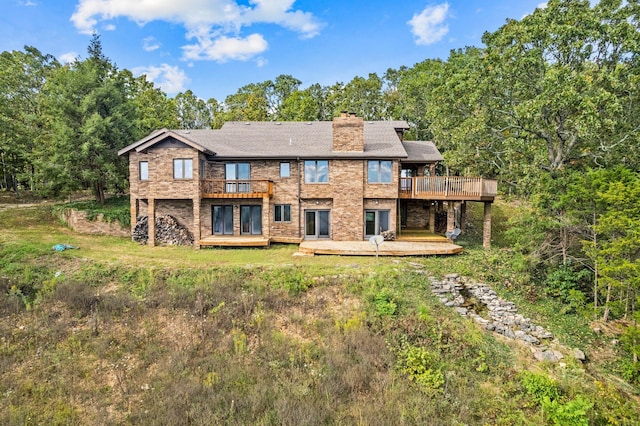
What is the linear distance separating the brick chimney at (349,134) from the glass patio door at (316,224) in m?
3.74

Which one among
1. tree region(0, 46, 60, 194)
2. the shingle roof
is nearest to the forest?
tree region(0, 46, 60, 194)

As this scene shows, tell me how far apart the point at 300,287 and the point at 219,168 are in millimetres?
9608

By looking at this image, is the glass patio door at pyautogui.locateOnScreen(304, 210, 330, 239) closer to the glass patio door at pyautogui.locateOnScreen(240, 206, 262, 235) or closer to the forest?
the glass patio door at pyautogui.locateOnScreen(240, 206, 262, 235)

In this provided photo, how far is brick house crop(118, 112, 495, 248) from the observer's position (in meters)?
17.0

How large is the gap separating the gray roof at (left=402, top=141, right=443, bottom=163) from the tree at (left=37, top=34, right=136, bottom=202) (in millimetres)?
19088

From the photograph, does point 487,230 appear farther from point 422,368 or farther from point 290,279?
point 290,279

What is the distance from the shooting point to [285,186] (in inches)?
709

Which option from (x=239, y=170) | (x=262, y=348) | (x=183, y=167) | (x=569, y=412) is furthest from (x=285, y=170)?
(x=569, y=412)

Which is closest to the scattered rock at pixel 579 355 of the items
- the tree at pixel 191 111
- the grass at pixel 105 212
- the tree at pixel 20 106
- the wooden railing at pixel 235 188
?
the wooden railing at pixel 235 188

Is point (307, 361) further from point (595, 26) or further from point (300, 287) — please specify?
point (595, 26)

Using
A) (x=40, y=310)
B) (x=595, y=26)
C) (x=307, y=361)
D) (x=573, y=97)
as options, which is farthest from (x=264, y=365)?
(x=595, y=26)

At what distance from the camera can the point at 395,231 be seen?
1752cm

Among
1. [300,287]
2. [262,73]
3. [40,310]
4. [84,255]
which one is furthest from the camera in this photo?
[262,73]

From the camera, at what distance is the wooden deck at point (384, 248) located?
1504cm
